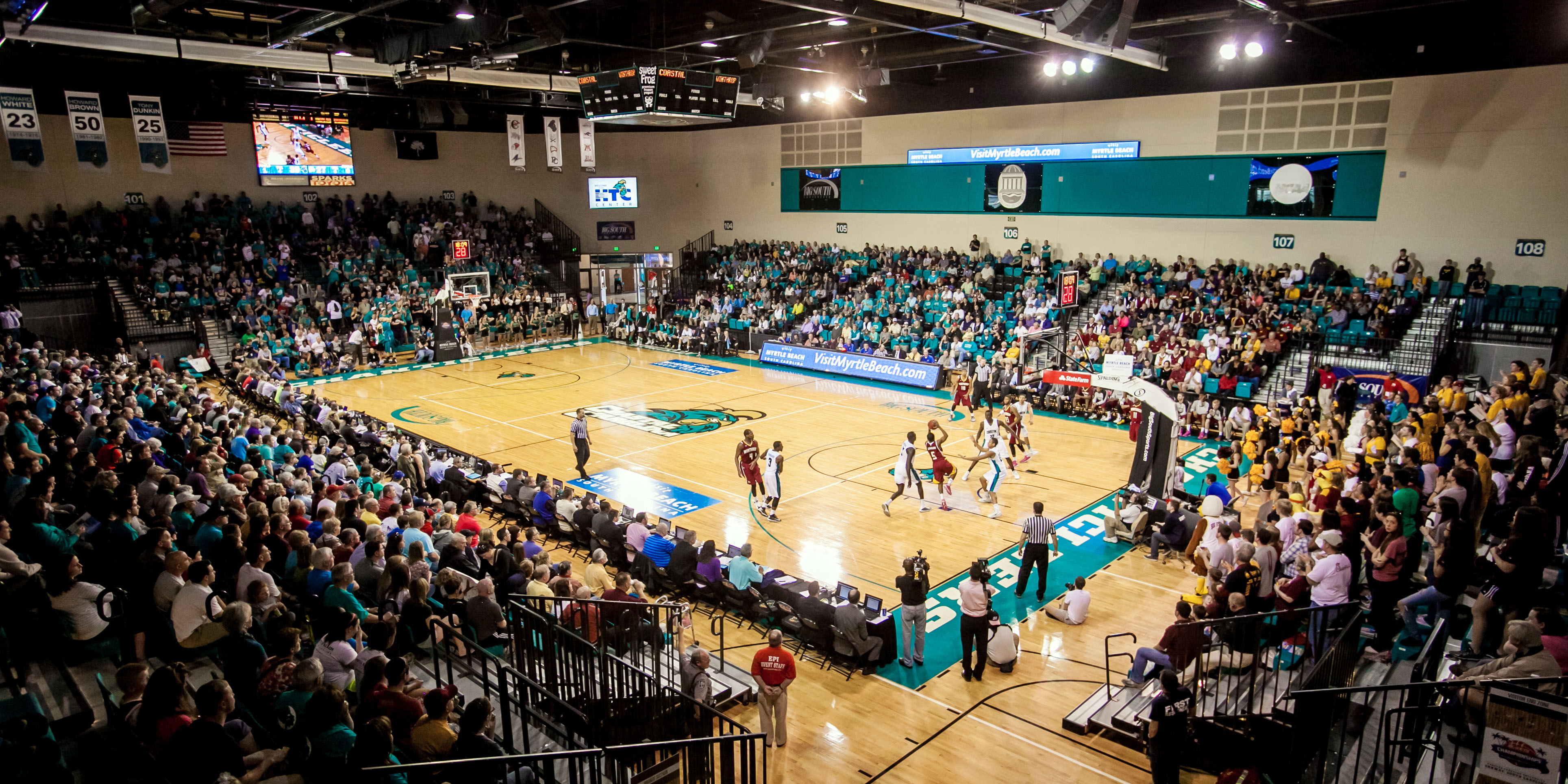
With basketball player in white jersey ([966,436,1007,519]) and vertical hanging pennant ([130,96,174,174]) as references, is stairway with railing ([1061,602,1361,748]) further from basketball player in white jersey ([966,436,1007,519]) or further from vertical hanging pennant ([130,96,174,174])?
vertical hanging pennant ([130,96,174,174])

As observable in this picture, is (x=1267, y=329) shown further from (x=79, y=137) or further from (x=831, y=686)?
(x=79, y=137)

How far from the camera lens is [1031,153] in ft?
94.6

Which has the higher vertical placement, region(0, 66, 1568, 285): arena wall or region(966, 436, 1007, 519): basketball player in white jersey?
region(0, 66, 1568, 285): arena wall

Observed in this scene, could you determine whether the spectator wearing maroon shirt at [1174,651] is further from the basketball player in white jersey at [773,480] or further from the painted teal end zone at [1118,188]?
the painted teal end zone at [1118,188]

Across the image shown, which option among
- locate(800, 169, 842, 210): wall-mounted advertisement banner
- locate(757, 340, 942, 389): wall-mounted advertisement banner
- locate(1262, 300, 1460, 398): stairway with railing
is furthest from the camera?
locate(800, 169, 842, 210): wall-mounted advertisement banner

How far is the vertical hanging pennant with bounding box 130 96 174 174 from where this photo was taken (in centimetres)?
2103

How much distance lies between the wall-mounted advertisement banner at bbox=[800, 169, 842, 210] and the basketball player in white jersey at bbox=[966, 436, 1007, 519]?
20.6 m

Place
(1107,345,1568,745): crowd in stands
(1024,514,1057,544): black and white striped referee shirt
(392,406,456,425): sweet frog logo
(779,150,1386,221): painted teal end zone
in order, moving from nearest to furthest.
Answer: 1. (1107,345,1568,745): crowd in stands
2. (1024,514,1057,544): black and white striped referee shirt
3. (392,406,456,425): sweet frog logo
4. (779,150,1386,221): painted teal end zone

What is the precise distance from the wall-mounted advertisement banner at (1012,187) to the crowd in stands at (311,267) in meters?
16.7

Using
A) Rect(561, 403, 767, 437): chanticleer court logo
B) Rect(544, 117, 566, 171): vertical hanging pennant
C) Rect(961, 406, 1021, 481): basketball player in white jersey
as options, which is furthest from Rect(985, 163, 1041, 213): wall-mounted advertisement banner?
Rect(961, 406, 1021, 481): basketball player in white jersey

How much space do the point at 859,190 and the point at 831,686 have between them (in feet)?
88.0

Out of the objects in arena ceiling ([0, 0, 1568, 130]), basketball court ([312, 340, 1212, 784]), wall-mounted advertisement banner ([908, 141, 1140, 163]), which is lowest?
basketball court ([312, 340, 1212, 784])

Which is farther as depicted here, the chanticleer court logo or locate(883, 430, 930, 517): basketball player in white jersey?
the chanticleer court logo

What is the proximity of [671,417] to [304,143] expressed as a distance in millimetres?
20761
